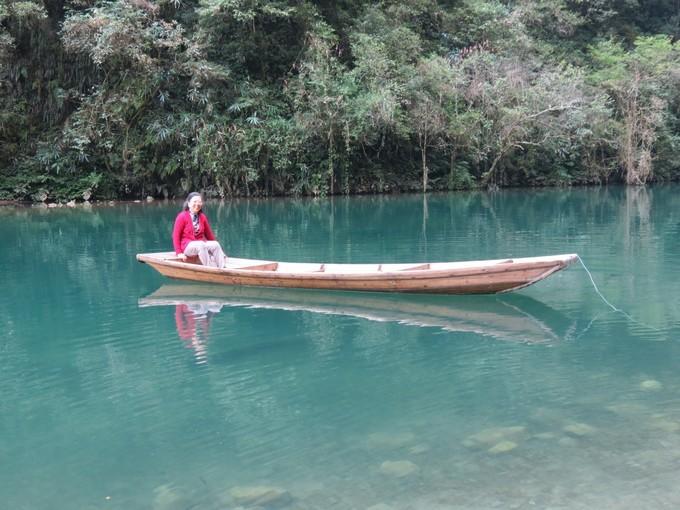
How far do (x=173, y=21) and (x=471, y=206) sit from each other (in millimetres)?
10420

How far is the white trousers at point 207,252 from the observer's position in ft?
29.5

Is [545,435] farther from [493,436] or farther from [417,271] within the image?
[417,271]

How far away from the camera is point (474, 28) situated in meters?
25.1

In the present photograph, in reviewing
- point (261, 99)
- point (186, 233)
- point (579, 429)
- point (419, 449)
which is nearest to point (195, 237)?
point (186, 233)

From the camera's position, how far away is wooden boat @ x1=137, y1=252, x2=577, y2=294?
Answer: 7.28 meters

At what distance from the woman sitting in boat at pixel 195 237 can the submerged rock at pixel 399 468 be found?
5.52 meters

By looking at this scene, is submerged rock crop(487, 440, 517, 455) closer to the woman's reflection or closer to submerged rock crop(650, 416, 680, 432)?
submerged rock crop(650, 416, 680, 432)

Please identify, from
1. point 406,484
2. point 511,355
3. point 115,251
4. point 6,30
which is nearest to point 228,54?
point 6,30

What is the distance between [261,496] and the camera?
3588 mm

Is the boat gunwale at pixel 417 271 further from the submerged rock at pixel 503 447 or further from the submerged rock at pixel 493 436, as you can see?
the submerged rock at pixel 503 447

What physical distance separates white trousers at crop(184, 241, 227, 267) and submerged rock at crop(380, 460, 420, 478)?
218 inches

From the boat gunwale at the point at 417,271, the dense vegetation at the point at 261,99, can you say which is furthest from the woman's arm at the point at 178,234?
the dense vegetation at the point at 261,99

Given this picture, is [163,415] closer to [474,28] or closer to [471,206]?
[471,206]

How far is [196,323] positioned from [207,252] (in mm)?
1918
